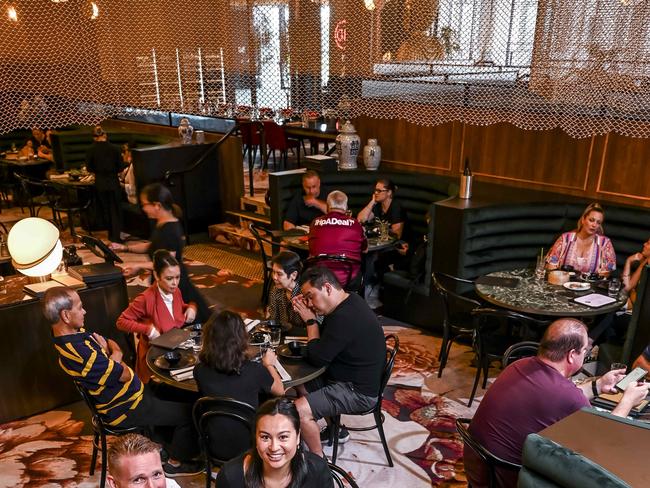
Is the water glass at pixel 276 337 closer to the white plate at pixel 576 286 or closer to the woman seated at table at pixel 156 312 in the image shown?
the woman seated at table at pixel 156 312

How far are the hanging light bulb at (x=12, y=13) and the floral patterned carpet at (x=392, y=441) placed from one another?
285 centimetres

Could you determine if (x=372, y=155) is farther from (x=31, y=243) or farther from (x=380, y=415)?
(x=31, y=243)

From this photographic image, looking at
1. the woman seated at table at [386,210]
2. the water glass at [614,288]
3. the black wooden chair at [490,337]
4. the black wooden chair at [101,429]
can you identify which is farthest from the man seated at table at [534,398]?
the woman seated at table at [386,210]

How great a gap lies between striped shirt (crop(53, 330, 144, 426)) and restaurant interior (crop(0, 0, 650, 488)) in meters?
0.22

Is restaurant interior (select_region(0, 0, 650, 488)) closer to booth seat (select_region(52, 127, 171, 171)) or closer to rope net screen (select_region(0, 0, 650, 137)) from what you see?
rope net screen (select_region(0, 0, 650, 137))

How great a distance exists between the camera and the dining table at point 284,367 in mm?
3326

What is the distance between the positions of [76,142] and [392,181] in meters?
6.44

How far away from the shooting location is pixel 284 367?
3471 mm

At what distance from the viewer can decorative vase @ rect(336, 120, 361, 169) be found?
7133mm

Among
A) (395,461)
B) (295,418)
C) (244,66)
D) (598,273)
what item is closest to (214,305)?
(395,461)

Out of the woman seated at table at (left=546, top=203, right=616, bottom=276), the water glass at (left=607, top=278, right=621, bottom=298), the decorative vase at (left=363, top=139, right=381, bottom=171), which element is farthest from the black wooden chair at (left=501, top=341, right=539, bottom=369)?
the decorative vase at (left=363, top=139, right=381, bottom=171)

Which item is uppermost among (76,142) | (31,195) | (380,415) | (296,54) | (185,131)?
(296,54)

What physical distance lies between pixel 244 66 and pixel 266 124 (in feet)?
25.7

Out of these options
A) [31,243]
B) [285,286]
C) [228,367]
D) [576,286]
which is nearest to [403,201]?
[576,286]
